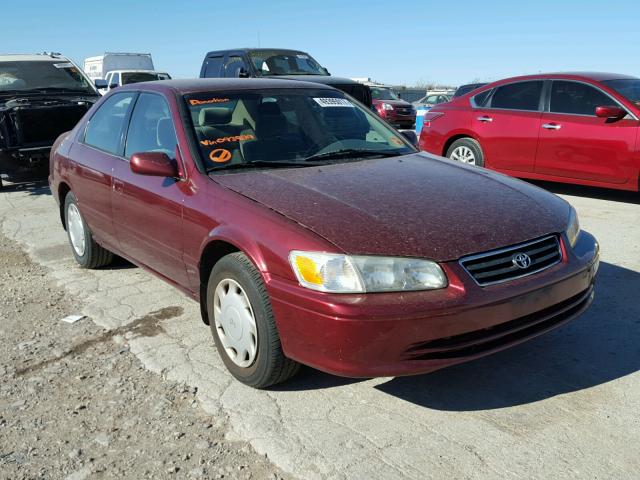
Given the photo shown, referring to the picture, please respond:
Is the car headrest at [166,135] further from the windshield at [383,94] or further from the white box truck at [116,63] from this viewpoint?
the white box truck at [116,63]

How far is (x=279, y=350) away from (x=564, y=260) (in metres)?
1.47

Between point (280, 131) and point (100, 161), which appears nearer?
point (280, 131)

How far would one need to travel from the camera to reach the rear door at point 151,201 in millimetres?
3623

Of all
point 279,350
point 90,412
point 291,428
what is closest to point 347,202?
point 279,350

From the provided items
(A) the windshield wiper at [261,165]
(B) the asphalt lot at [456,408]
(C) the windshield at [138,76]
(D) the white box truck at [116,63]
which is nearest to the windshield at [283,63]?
(B) the asphalt lot at [456,408]

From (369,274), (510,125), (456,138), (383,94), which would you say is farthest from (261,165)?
(383,94)

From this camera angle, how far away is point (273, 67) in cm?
1187

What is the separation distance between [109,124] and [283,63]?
7918 millimetres

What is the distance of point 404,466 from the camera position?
2.50 m

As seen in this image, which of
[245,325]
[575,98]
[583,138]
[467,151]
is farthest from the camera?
[467,151]

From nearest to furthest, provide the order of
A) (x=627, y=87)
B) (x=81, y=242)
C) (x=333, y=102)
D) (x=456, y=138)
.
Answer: (x=333, y=102), (x=81, y=242), (x=627, y=87), (x=456, y=138)

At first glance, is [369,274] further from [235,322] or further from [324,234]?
[235,322]

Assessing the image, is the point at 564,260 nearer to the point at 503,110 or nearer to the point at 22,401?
the point at 22,401

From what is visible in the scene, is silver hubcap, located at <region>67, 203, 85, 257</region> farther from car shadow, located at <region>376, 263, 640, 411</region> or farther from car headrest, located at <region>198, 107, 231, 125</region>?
car shadow, located at <region>376, 263, 640, 411</region>
